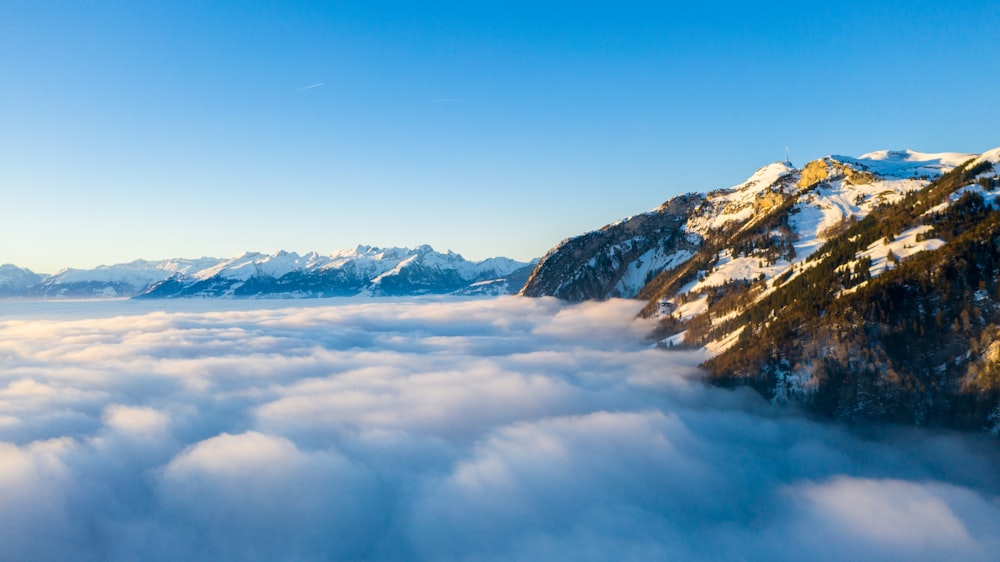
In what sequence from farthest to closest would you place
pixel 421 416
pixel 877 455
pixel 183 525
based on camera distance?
1. pixel 421 416
2. pixel 877 455
3. pixel 183 525

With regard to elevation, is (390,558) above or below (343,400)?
below

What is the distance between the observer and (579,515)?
107125 millimetres

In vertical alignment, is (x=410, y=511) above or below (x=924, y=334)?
below

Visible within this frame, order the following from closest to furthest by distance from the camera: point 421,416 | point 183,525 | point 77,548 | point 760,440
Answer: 1. point 77,548
2. point 183,525
3. point 760,440
4. point 421,416

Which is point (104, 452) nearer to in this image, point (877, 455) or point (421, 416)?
point (421, 416)

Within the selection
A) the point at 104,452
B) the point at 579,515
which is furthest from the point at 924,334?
the point at 104,452

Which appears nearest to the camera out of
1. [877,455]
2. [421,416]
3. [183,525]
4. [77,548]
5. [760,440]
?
[77,548]

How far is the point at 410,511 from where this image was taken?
106750mm

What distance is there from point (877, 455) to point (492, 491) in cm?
10319

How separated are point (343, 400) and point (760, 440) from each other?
476 ft

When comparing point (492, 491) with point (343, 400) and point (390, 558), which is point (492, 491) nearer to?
point (390, 558)

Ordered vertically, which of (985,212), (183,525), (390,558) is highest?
(985,212)

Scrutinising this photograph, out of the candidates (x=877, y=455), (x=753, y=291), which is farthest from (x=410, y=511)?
(x=753, y=291)

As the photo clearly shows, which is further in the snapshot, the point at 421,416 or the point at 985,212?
the point at 421,416
